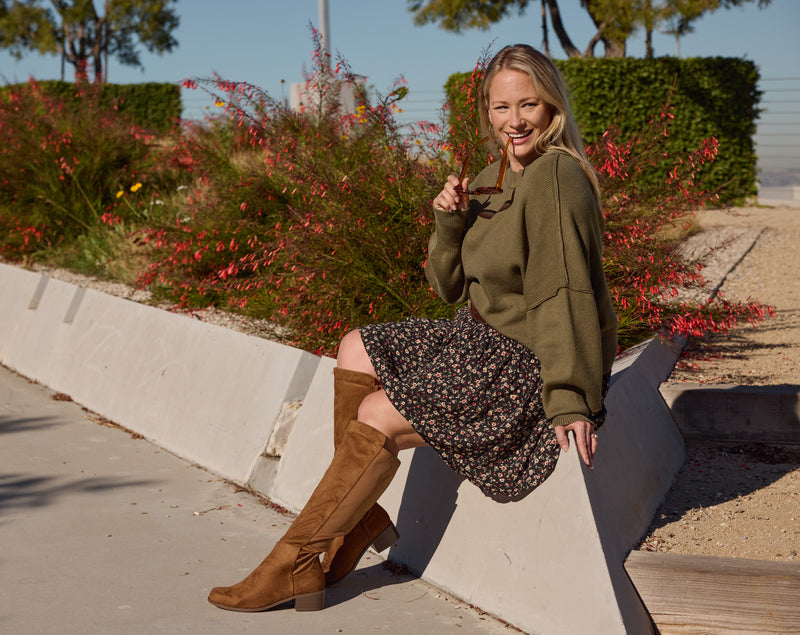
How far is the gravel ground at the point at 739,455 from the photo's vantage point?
2.88m

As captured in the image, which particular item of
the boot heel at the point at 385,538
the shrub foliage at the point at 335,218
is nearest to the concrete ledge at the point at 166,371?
the shrub foliage at the point at 335,218

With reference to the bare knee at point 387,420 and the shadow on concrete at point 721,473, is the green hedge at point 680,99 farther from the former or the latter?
the bare knee at point 387,420

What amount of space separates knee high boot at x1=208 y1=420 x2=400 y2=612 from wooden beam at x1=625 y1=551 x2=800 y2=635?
32.1 inches

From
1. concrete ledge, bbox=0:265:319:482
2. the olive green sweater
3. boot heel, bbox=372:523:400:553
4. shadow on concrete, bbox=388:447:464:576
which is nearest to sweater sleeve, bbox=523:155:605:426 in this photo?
the olive green sweater

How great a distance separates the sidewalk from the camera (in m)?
2.61

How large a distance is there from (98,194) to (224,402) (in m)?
5.35

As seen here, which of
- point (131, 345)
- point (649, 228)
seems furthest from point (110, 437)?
point (649, 228)

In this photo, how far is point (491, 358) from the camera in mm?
2629

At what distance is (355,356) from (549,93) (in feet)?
3.31

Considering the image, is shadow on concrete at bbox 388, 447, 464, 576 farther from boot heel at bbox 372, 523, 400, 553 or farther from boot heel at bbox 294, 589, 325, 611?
boot heel at bbox 294, 589, 325, 611

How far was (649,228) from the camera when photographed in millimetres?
4426

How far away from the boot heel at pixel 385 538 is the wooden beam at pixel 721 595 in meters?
0.79

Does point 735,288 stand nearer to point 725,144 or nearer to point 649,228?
point 649,228

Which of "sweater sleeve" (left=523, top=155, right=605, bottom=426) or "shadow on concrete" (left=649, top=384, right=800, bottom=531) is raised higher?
"sweater sleeve" (left=523, top=155, right=605, bottom=426)
